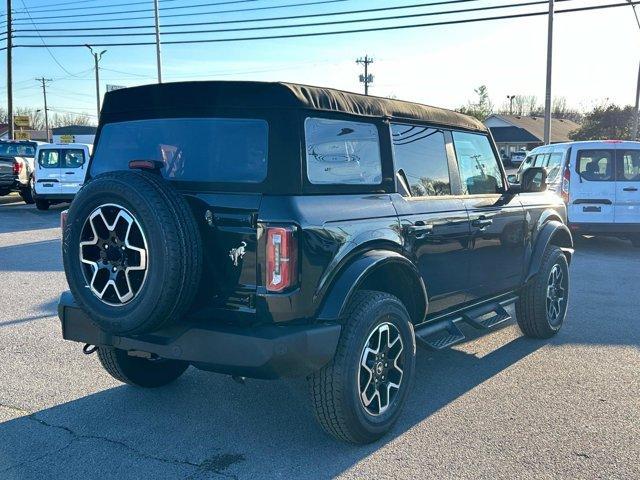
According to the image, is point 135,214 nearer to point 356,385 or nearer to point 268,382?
point 356,385

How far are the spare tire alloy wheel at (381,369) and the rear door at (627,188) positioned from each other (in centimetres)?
832

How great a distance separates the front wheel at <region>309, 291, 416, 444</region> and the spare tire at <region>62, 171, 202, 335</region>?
86 cm

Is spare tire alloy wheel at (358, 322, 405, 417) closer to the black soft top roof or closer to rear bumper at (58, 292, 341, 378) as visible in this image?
rear bumper at (58, 292, 341, 378)

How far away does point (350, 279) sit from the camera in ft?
11.0

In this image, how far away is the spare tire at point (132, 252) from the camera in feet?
9.89

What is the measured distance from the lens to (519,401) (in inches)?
164

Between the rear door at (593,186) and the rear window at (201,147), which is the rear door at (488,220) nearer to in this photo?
the rear window at (201,147)

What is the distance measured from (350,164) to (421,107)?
1.02 m

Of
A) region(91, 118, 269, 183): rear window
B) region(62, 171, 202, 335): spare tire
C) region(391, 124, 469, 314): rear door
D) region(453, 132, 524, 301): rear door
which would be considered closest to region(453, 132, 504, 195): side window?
region(453, 132, 524, 301): rear door

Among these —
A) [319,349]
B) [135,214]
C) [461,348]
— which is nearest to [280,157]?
[135,214]

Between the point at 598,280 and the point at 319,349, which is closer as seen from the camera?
the point at 319,349

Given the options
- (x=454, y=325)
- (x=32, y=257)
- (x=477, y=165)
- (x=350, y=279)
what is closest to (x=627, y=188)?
(x=477, y=165)

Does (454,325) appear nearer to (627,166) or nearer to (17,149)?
(627,166)

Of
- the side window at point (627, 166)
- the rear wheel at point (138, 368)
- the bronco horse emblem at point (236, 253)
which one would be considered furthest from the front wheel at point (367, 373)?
the side window at point (627, 166)
